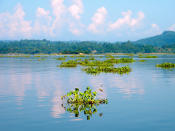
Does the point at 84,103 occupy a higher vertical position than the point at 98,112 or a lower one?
higher

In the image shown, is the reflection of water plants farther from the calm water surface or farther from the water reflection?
the calm water surface

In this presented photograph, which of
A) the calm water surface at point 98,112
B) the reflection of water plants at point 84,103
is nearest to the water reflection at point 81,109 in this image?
the reflection of water plants at point 84,103

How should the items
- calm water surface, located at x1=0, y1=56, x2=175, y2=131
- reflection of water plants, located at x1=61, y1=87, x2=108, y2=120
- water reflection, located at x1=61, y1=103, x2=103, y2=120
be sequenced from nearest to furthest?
calm water surface, located at x1=0, y1=56, x2=175, y2=131 → water reflection, located at x1=61, y1=103, x2=103, y2=120 → reflection of water plants, located at x1=61, y1=87, x2=108, y2=120

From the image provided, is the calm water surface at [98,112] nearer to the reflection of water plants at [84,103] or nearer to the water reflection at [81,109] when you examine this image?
the water reflection at [81,109]

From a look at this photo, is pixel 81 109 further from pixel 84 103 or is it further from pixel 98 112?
pixel 84 103

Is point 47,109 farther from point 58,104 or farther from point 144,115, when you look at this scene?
point 144,115

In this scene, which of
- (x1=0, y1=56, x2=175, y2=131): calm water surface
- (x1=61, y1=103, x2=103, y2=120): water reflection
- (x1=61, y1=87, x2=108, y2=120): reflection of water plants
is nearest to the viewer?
(x1=0, y1=56, x2=175, y2=131): calm water surface

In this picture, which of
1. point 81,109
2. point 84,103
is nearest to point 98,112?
point 81,109

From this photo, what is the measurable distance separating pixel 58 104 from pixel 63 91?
589cm

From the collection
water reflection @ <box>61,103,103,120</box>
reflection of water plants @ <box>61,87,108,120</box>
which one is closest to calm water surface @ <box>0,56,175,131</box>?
water reflection @ <box>61,103,103,120</box>

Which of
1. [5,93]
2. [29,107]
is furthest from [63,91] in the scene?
[29,107]

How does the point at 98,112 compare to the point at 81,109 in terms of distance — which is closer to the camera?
the point at 98,112

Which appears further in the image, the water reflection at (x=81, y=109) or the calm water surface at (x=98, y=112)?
the water reflection at (x=81, y=109)

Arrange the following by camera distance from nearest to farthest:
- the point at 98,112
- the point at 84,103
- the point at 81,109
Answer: the point at 98,112, the point at 81,109, the point at 84,103
